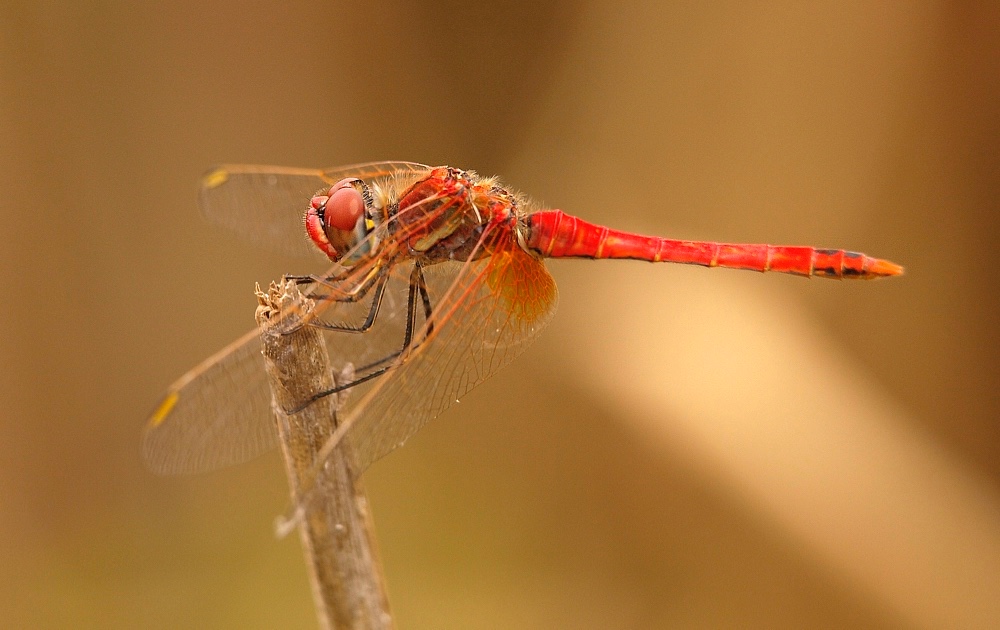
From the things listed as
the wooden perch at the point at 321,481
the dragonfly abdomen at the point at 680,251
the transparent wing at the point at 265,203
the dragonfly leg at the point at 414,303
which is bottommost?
the wooden perch at the point at 321,481

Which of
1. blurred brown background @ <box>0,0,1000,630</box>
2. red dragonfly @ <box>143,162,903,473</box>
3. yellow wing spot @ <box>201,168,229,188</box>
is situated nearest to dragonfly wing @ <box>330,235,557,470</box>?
red dragonfly @ <box>143,162,903,473</box>

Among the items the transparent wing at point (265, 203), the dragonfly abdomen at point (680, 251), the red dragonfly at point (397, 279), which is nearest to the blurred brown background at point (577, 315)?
the dragonfly abdomen at point (680, 251)

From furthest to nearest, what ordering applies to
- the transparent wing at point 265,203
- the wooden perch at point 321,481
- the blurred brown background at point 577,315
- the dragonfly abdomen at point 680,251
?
the blurred brown background at point 577,315 → the transparent wing at point 265,203 → the dragonfly abdomen at point 680,251 → the wooden perch at point 321,481

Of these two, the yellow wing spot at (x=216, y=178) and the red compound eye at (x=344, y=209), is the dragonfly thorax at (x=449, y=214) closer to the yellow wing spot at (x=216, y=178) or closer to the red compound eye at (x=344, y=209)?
the red compound eye at (x=344, y=209)

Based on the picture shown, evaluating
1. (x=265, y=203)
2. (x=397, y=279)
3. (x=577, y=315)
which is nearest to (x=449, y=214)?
(x=397, y=279)

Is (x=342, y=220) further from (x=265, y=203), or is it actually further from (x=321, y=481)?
(x=321, y=481)

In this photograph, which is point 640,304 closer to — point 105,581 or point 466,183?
point 466,183
